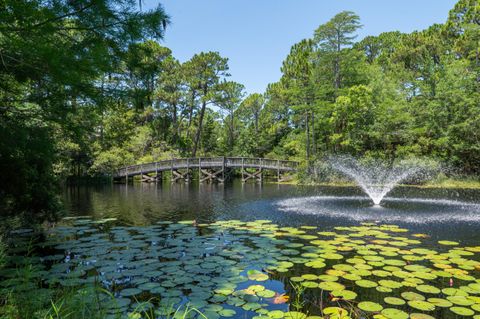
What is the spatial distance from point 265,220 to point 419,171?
17.0m

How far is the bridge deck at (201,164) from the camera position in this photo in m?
27.1

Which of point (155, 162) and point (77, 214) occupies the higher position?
point (155, 162)

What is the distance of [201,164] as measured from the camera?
28141 mm

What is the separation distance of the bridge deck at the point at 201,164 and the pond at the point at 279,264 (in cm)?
1679

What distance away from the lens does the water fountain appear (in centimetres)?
2244

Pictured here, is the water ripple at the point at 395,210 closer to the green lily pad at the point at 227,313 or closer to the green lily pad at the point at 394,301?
the green lily pad at the point at 394,301

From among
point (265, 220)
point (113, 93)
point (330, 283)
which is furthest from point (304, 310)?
point (265, 220)

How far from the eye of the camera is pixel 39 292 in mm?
3986

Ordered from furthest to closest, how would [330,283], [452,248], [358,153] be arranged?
[358,153]
[452,248]
[330,283]

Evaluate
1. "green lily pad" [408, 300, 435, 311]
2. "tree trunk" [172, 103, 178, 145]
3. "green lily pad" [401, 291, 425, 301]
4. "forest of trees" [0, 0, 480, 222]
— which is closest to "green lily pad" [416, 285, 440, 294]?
"green lily pad" [401, 291, 425, 301]

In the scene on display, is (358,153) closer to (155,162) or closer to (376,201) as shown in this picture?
(376,201)

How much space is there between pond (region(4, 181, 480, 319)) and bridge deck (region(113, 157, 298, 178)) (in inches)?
661

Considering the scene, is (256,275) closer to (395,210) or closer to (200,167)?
(395,210)

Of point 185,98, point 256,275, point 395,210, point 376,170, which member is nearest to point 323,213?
point 395,210
